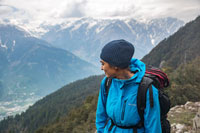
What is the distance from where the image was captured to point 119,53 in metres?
2.38

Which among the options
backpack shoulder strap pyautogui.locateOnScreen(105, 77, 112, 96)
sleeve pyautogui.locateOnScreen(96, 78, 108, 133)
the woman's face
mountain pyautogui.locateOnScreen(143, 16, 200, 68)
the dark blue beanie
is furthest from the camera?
mountain pyautogui.locateOnScreen(143, 16, 200, 68)

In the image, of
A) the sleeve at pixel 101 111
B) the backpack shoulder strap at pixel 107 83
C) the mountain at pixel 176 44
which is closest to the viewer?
the backpack shoulder strap at pixel 107 83

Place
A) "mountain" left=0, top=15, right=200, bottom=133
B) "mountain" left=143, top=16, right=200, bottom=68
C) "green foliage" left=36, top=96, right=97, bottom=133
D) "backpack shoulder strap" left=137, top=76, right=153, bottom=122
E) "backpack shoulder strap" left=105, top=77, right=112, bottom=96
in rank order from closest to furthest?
"backpack shoulder strap" left=137, top=76, right=153, bottom=122 → "backpack shoulder strap" left=105, top=77, right=112, bottom=96 → "mountain" left=0, top=15, right=200, bottom=133 → "green foliage" left=36, top=96, right=97, bottom=133 → "mountain" left=143, top=16, right=200, bottom=68

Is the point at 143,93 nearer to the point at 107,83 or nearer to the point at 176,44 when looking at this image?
the point at 107,83

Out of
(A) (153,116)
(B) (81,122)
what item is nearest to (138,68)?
(A) (153,116)

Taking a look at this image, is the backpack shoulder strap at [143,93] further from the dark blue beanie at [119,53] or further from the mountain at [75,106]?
the mountain at [75,106]

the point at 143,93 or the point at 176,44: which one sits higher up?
the point at 176,44

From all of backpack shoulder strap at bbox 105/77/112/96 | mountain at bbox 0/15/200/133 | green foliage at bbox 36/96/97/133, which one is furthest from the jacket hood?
green foliage at bbox 36/96/97/133

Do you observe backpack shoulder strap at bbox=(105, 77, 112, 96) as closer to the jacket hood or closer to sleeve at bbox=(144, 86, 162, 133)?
the jacket hood

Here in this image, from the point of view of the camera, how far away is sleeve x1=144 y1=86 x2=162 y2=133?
2.28m

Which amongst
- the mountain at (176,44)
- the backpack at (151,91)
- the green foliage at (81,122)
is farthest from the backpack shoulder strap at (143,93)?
the mountain at (176,44)

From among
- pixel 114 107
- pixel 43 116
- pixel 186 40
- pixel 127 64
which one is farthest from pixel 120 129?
pixel 43 116

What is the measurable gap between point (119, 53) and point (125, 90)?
0.56m

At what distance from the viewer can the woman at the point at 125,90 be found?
7.72 ft
